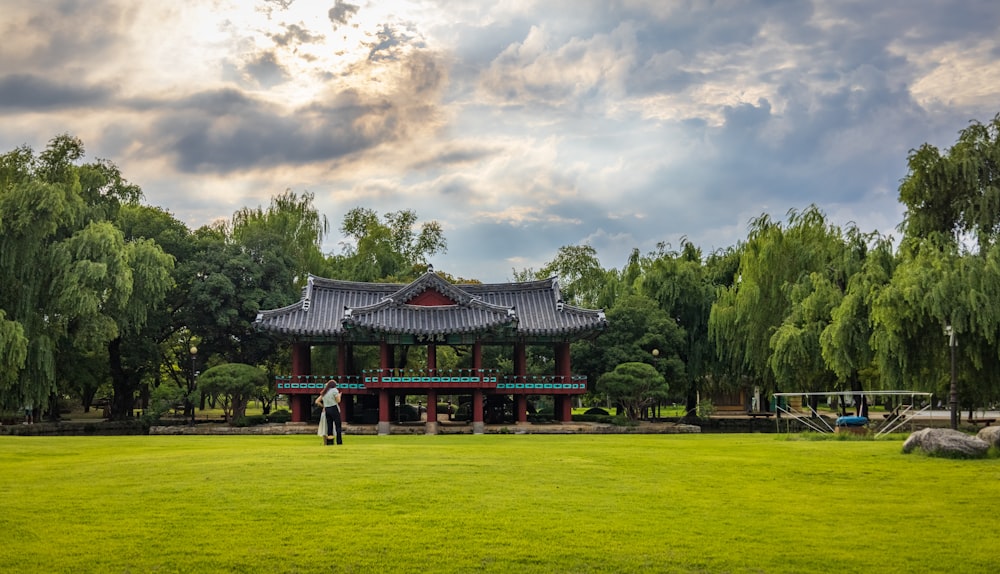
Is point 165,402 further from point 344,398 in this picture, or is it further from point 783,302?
point 783,302

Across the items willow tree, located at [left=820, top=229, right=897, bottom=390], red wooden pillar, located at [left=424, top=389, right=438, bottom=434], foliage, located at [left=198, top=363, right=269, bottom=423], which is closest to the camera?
willow tree, located at [left=820, top=229, right=897, bottom=390]

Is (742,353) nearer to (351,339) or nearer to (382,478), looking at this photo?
(351,339)

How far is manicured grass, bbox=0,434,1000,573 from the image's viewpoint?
8.41 m

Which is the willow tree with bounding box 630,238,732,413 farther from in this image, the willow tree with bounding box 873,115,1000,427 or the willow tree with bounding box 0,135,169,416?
the willow tree with bounding box 0,135,169,416

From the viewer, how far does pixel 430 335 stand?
35.9 meters

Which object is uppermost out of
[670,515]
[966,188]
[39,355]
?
[966,188]

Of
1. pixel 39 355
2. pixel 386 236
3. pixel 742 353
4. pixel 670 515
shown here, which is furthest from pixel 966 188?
pixel 386 236

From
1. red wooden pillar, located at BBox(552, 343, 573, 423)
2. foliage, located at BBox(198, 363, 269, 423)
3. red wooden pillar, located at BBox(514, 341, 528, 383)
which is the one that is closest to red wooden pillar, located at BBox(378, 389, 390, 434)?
foliage, located at BBox(198, 363, 269, 423)

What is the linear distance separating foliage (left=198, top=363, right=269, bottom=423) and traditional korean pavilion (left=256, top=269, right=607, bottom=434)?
114 cm

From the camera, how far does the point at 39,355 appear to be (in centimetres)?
3105

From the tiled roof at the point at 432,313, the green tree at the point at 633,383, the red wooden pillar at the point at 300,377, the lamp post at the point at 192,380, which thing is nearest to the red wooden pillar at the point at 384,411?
the tiled roof at the point at 432,313

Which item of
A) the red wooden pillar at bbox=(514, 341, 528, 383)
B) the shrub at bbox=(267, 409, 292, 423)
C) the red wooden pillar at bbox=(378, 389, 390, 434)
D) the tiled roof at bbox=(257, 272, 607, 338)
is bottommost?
the shrub at bbox=(267, 409, 292, 423)

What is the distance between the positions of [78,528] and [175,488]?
2.19 meters

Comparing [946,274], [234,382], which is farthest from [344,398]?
[946,274]
